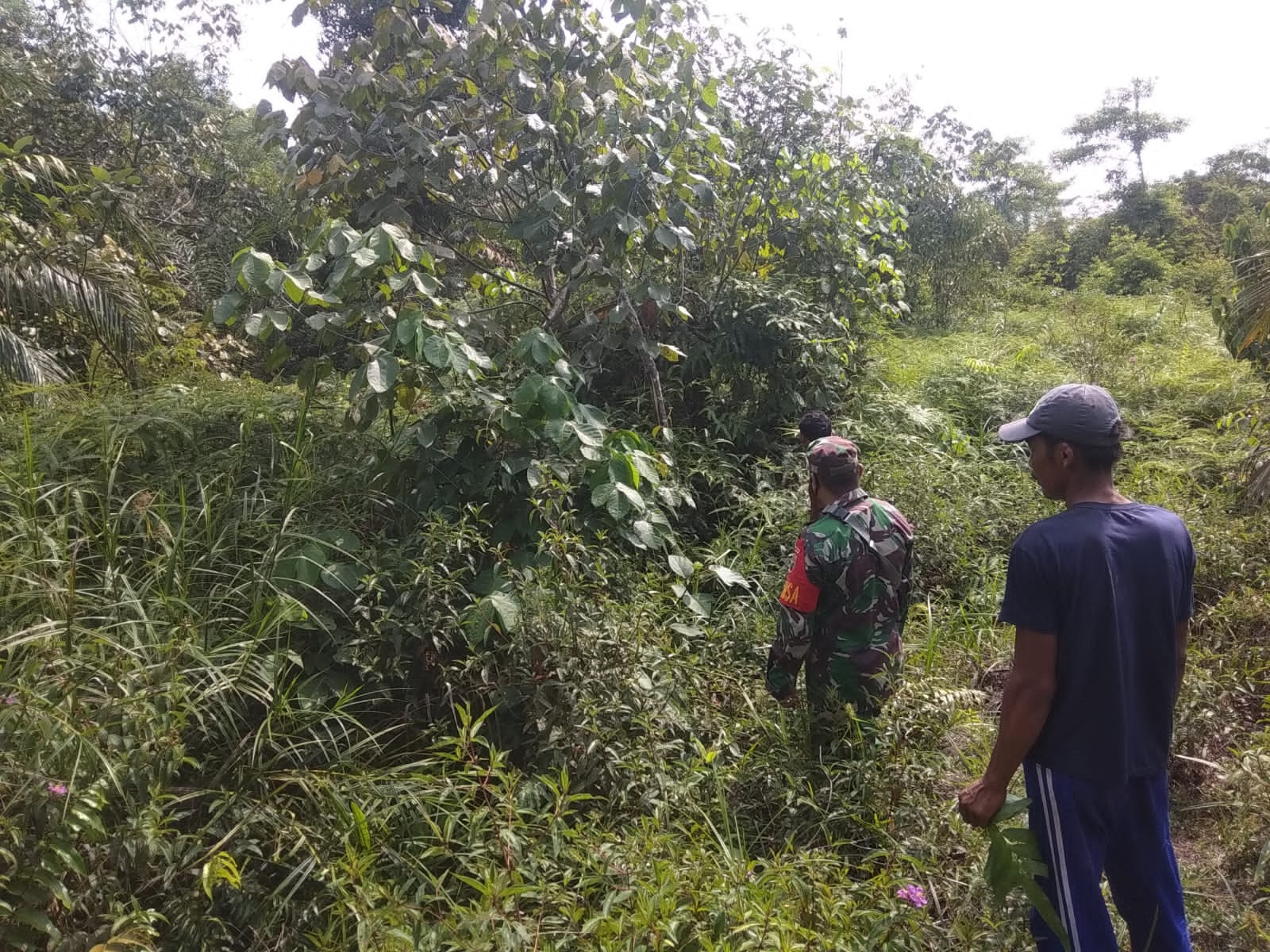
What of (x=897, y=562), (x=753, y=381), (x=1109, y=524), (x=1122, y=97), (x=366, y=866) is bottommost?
(x=366, y=866)

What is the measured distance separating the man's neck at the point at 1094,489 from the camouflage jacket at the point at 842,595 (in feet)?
2.96

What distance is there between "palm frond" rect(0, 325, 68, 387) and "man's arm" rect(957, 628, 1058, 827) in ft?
13.6

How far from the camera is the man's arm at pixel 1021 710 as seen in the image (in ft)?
5.34

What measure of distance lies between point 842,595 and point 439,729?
1419 millimetres

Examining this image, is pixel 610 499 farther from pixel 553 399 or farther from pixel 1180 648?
pixel 1180 648

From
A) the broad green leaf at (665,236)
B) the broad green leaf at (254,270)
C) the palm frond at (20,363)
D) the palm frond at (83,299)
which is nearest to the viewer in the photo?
the broad green leaf at (254,270)

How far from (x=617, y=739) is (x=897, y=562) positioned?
1091 millimetres

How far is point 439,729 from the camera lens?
8.73ft

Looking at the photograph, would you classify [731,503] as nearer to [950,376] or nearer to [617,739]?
[617,739]

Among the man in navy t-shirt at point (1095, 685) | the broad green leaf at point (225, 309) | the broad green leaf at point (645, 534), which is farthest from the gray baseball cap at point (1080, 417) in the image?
the broad green leaf at point (225, 309)

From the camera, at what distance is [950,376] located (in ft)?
22.1

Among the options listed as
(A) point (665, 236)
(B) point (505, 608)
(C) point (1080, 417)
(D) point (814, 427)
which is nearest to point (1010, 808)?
(C) point (1080, 417)

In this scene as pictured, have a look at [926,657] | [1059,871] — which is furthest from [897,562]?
[1059,871]

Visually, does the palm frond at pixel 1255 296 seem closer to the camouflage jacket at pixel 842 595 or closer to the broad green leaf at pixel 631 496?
the camouflage jacket at pixel 842 595
